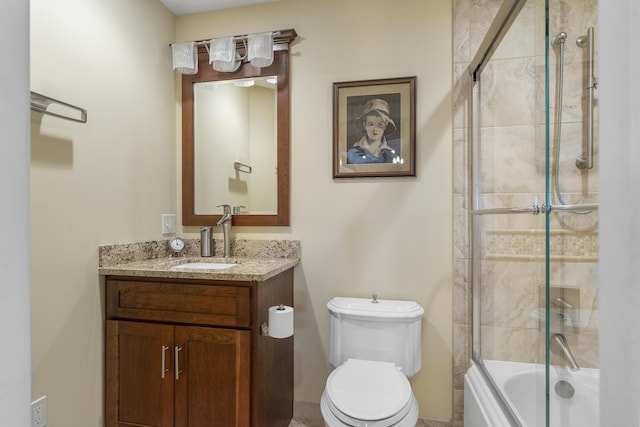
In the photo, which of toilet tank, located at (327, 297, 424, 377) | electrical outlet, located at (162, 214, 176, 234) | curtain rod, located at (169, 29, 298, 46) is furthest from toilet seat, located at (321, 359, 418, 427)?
curtain rod, located at (169, 29, 298, 46)

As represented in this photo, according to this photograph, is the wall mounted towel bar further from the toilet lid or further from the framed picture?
the toilet lid

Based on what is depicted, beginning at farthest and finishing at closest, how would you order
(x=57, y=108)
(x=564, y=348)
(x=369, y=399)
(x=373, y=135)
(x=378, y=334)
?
(x=373, y=135) < (x=378, y=334) < (x=57, y=108) < (x=369, y=399) < (x=564, y=348)

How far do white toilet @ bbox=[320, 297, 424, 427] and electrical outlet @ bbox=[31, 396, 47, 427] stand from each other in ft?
3.73

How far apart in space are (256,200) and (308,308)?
739 millimetres

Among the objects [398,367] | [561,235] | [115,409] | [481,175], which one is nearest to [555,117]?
[561,235]

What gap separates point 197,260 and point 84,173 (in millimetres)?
749

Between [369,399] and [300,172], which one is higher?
[300,172]

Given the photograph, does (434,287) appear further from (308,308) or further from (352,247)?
(308,308)

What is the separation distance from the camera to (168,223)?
209cm

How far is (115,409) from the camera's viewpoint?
1.59m

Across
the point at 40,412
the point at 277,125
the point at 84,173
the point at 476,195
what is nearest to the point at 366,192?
the point at 476,195

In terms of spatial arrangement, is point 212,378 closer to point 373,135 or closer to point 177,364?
→ point 177,364

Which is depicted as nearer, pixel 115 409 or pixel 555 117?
pixel 555 117

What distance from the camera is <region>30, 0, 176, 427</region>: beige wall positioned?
4.39 feet
